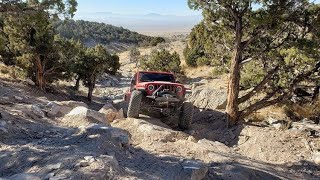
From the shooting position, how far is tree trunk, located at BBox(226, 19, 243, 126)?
1197 centimetres

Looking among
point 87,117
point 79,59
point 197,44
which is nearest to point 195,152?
point 87,117

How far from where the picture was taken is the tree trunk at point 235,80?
1197cm

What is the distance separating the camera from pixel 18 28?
19047 millimetres

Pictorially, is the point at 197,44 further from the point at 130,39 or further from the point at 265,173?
the point at 130,39

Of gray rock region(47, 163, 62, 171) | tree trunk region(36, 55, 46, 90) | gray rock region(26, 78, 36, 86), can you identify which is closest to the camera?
gray rock region(47, 163, 62, 171)

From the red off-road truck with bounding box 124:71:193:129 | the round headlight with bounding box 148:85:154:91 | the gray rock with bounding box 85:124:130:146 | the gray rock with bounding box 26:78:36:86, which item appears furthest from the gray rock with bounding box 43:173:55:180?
the gray rock with bounding box 26:78:36:86

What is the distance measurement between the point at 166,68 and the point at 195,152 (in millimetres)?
25185

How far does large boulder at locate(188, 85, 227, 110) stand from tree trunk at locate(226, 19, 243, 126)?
3173 mm

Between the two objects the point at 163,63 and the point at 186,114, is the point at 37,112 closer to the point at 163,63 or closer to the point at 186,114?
the point at 186,114

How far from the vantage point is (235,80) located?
1221 cm

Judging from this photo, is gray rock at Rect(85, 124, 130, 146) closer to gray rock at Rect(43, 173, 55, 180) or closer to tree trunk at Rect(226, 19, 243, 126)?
gray rock at Rect(43, 173, 55, 180)

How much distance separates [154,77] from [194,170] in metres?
7.26

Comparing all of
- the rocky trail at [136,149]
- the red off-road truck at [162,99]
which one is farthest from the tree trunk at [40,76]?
the red off-road truck at [162,99]

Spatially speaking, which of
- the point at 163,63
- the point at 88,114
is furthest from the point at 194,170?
the point at 163,63
